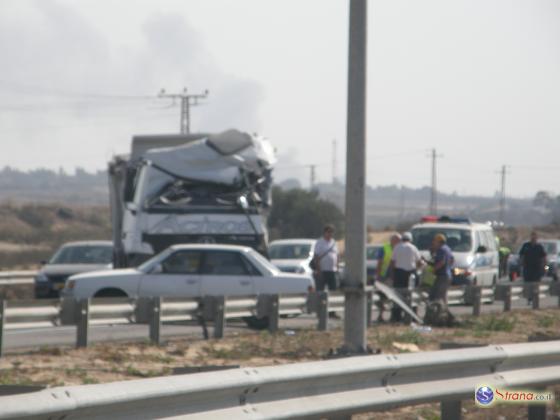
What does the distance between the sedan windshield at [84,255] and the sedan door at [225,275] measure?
9.90 meters

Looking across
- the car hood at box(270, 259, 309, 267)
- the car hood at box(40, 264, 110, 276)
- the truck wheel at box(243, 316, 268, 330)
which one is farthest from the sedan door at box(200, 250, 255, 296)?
the car hood at box(270, 259, 309, 267)

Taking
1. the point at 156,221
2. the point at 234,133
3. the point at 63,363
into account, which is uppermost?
the point at 234,133

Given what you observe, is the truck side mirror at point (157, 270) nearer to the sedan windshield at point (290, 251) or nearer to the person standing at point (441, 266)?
the person standing at point (441, 266)

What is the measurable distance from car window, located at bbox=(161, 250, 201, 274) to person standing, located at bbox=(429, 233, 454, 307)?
4.20 meters

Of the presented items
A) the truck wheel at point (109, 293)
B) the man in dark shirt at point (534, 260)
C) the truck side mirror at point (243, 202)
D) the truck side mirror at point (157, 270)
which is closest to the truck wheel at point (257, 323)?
the truck side mirror at point (157, 270)

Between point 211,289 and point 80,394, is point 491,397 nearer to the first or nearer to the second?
point 80,394

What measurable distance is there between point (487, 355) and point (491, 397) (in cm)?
36

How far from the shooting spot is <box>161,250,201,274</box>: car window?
2178 centimetres

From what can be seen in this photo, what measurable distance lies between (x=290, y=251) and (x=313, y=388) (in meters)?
25.3

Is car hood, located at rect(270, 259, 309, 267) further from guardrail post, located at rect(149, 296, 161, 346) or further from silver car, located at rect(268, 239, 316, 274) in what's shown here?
guardrail post, located at rect(149, 296, 161, 346)

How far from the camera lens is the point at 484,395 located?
9719 millimetres

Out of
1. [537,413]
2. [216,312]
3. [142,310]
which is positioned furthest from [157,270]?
[537,413]

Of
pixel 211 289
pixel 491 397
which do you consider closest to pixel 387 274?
pixel 211 289

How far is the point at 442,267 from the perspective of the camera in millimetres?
22281
